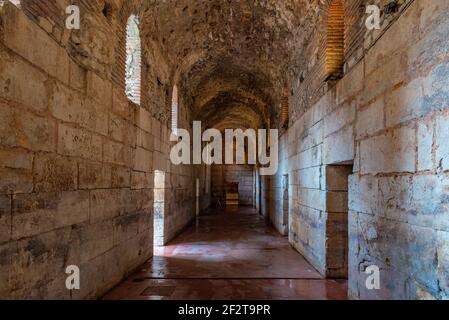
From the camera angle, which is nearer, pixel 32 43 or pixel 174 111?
pixel 32 43

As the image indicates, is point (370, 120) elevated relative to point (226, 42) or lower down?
lower down

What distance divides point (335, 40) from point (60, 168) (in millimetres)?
3839

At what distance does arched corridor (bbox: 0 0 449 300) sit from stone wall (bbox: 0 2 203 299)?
2cm

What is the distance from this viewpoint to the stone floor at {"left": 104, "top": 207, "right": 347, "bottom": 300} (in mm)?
3967

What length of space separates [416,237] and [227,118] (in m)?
14.6

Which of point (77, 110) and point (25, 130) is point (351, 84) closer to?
point (77, 110)

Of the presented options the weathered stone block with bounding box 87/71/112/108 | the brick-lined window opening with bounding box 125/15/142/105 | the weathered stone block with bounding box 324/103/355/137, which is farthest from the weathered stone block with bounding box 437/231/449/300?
the brick-lined window opening with bounding box 125/15/142/105

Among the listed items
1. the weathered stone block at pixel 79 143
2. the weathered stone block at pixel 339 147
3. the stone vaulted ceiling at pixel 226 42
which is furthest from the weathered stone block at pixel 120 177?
the weathered stone block at pixel 339 147

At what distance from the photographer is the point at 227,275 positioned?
15.6 ft

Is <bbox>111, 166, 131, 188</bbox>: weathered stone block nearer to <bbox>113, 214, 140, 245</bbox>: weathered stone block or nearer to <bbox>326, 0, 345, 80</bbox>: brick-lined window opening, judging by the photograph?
<bbox>113, 214, 140, 245</bbox>: weathered stone block

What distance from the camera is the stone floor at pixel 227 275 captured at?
3.97 meters

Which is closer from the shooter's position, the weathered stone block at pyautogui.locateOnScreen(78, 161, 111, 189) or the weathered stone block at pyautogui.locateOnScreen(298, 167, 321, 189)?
the weathered stone block at pyautogui.locateOnScreen(78, 161, 111, 189)

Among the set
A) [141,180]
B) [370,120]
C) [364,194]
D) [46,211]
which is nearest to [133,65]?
[141,180]
